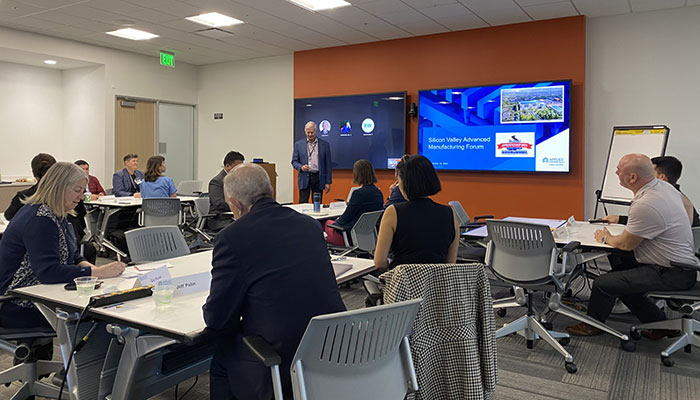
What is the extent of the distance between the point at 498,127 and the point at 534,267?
4.32m

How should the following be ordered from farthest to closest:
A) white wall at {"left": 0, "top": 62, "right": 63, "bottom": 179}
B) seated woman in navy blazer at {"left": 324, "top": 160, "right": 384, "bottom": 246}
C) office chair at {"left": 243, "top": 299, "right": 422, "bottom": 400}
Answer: white wall at {"left": 0, "top": 62, "right": 63, "bottom": 179}, seated woman in navy blazer at {"left": 324, "top": 160, "right": 384, "bottom": 246}, office chair at {"left": 243, "top": 299, "right": 422, "bottom": 400}

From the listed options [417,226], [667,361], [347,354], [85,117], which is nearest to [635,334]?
[667,361]

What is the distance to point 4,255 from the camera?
9.00ft

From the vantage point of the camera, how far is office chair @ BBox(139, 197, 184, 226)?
6.32 meters

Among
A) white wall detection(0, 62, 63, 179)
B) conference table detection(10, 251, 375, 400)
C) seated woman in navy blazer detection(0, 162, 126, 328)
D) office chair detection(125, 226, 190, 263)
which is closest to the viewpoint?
conference table detection(10, 251, 375, 400)

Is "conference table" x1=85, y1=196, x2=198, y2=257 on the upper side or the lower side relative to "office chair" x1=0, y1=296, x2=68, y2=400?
upper

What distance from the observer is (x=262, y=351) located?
186 centimetres

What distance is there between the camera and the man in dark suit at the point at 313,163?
320 inches

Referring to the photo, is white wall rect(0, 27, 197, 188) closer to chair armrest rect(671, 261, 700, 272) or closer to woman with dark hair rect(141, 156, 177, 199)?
woman with dark hair rect(141, 156, 177, 199)

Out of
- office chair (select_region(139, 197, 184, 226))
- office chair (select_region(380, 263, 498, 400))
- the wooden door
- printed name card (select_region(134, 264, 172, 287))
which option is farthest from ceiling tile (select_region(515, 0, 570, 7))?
the wooden door

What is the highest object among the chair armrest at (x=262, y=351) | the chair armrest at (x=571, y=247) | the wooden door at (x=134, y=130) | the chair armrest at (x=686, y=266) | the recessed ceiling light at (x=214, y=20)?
the recessed ceiling light at (x=214, y=20)

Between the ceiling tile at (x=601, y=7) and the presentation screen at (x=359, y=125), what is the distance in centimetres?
284

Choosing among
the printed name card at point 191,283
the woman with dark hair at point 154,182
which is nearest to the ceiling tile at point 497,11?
the woman with dark hair at point 154,182

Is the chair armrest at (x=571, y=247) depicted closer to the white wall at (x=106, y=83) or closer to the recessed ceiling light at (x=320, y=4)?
the recessed ceiling light at (x=320, y=4)
